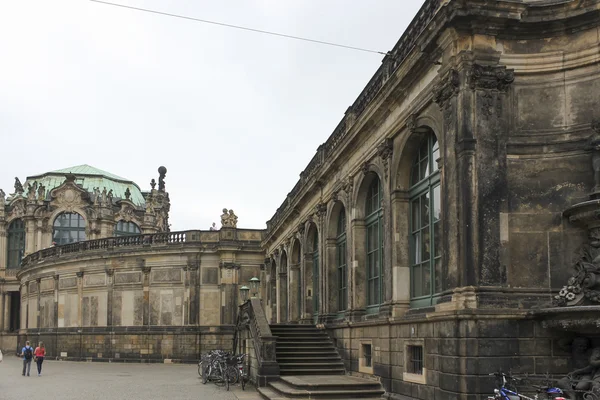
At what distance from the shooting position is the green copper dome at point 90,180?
61.7m

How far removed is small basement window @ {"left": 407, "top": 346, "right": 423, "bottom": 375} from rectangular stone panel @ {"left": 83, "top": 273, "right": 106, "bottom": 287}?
3062cm

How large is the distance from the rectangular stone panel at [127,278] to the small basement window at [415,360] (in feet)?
94.1

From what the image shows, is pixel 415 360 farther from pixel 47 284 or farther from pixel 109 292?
pixel 47 284

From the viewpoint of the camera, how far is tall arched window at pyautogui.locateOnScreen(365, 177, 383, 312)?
19484mm

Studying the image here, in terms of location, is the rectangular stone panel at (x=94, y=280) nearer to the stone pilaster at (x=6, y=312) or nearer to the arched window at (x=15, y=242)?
the stone pilaster at (x=6, y=312)

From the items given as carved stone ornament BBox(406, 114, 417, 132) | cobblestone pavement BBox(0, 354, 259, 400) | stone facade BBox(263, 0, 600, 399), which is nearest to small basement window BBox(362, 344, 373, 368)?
cobblestone pavement BBox(0, 354, 259, 400)

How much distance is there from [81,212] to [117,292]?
659 inches

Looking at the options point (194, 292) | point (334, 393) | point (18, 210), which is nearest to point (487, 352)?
point (334, 393)

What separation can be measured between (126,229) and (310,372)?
41.3m

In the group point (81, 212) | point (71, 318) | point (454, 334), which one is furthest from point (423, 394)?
point (81, 212)

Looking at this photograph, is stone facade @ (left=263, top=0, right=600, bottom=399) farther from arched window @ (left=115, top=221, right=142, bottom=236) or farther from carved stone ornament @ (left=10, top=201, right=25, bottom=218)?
carved stone ornament @ (left=10, top=201, right=25, bottom=218)

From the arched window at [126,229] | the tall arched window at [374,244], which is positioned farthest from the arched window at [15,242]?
the tall arched window at [374,244]

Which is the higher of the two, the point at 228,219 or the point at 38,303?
the point at 228,219

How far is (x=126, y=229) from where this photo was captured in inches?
2362
